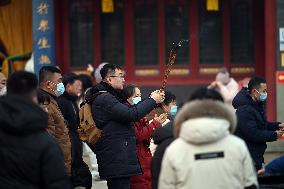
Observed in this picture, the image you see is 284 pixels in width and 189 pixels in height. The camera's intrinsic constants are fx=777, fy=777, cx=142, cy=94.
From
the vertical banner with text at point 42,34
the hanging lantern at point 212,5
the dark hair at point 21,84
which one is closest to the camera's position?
the dark hair at point 21,84

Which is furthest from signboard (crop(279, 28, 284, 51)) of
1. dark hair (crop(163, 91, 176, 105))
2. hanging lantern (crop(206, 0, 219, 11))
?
dark hair (crop(163, 91, 176, 105))

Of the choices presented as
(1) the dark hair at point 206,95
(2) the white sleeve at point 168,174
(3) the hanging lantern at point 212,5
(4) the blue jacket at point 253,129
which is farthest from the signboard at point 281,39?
(2) the white sleeve at point 168,174

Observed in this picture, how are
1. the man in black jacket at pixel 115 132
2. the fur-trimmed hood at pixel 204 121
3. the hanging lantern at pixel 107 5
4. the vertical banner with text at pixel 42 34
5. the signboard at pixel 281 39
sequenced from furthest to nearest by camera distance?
the hanging lantern at pixel 107 5 → the vertical banner with text at pixel 42 34 → the signboard at pixel 281 39 → the man in black jacket at pixel 115 132 → the fur-trimmed hood at pixel 204 121

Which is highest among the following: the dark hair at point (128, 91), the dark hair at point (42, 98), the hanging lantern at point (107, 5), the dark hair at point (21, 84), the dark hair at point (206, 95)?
the hanging lantern at point (107, 5)

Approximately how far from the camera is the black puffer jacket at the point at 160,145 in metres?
5.87

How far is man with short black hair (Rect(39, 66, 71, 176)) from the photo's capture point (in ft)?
24.4

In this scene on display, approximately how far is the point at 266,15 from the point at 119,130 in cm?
629

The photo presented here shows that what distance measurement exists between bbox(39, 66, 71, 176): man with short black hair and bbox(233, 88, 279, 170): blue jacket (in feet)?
6.14

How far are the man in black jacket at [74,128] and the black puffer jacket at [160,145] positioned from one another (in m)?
2.54

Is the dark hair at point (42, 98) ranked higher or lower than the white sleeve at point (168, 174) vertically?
higher

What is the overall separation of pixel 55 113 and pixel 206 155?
8.76ft

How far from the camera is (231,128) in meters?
5.26

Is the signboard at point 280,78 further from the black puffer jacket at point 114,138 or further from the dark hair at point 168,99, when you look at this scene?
the black puffer jacket at point 114,138

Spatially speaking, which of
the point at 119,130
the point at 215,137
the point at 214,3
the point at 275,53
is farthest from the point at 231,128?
the point at 214,3
